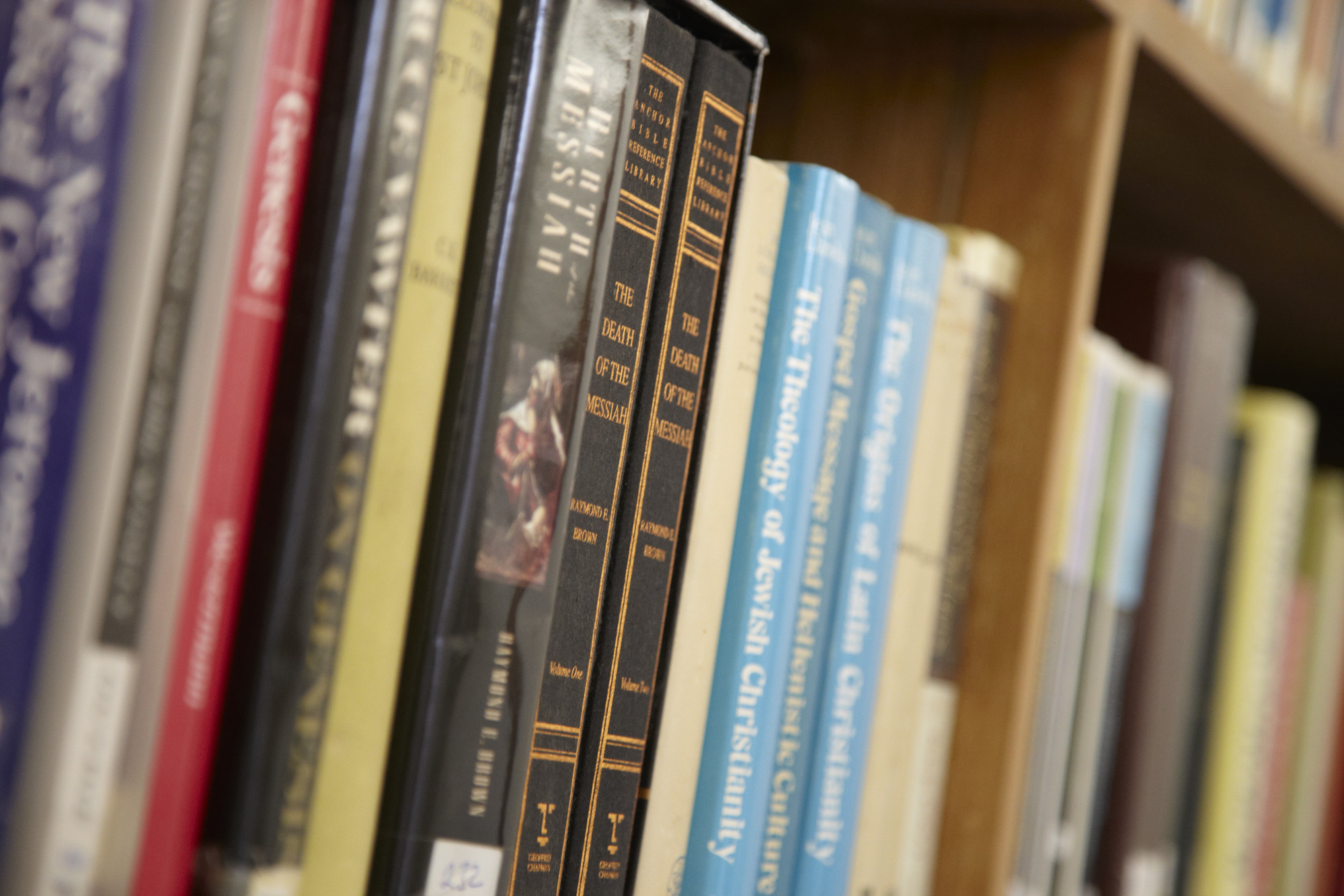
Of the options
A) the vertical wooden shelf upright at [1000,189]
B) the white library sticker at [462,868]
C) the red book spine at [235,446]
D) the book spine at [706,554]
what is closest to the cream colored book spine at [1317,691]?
the vertical wooden shelf upright at [1000,189]

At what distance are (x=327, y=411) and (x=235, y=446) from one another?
3 centimetres

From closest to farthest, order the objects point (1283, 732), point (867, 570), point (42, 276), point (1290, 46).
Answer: point (42, 276) → point (867, 570) → point (1290, 46) → point (1283, 732)

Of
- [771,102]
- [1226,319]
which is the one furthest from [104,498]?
[1226,319]

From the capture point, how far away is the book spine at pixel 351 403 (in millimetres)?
336

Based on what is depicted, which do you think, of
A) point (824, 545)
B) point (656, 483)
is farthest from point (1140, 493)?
point (656, 483)

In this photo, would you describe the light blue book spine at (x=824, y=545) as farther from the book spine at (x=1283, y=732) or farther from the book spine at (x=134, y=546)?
the book spine at (x=1283, y=732)

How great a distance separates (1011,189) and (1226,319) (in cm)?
24

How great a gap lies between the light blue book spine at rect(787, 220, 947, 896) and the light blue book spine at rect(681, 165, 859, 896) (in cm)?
4

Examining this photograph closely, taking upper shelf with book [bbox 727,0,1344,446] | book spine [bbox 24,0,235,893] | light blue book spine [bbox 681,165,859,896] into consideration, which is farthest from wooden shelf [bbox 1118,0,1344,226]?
book spine [bbox 24,0,235,893]

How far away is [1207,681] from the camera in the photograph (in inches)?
33.6

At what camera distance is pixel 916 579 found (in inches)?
22.8

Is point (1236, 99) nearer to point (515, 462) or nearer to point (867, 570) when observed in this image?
point (867, 570)

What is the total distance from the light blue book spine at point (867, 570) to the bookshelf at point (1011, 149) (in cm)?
10

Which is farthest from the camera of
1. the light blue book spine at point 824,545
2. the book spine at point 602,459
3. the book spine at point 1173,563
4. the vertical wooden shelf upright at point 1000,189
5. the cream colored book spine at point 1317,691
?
the cream colored book spine at point 1317,691
